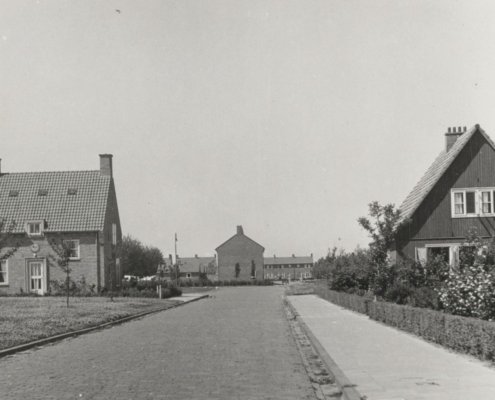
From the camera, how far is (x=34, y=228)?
44531 millimetres

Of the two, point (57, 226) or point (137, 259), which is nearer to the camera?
point (57, 226)

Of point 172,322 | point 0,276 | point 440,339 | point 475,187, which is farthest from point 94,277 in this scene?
point 440,339

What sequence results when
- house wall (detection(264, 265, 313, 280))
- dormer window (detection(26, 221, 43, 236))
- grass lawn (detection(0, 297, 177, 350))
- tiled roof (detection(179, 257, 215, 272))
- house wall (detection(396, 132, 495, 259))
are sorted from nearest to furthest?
1. grass lawn (detection(0, 297, 177, 350))
2. house wall (detection(396, 132, 495, 259))
3. dormer window (detection(26, 221, 43, 236))
4. tiled roof (detection(179, 257, 215, 272))
5. house wall (detection(264, 265, 313, 280))

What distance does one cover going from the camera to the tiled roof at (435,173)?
1190 inches

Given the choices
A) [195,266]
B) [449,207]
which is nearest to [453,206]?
[449,207]

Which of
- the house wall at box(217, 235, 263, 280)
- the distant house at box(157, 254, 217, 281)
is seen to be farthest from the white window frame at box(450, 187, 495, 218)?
the distant house at box(157, 254, 217, 281)

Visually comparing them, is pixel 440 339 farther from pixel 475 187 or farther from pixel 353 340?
pixel 475 187

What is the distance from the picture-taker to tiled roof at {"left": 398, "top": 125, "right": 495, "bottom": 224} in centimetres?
3022

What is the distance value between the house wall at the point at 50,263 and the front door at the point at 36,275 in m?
0.29

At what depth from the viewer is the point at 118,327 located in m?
21.0

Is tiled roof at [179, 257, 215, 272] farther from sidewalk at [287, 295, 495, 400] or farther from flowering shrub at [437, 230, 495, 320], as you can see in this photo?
sidewalk at [287, 295, 495, 400]

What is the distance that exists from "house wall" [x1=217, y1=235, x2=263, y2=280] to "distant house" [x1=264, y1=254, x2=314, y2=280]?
4838cm

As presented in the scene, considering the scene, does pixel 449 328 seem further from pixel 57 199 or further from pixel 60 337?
pixel 57 199

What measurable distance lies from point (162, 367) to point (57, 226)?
114 feet
